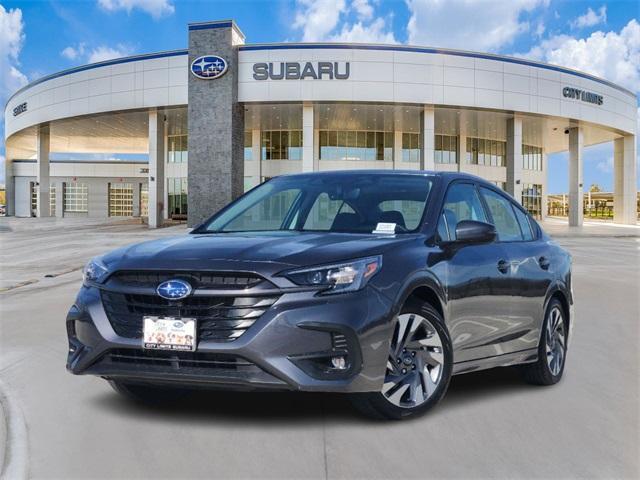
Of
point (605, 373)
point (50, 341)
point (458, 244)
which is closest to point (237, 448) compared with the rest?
point (458, 244)

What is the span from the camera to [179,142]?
57344 millimetres

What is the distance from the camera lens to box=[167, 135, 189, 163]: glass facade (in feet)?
186

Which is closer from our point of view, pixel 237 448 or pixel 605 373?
pixel 237 448

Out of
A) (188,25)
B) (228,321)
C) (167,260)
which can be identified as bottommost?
(228,321)

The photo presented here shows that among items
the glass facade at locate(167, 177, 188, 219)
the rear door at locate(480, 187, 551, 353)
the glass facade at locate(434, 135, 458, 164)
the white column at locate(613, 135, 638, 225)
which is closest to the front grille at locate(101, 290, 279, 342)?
the rear door at locate(480, 187, 551, 353)

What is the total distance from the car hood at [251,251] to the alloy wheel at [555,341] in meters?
1.88

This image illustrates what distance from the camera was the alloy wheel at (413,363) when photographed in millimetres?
4430

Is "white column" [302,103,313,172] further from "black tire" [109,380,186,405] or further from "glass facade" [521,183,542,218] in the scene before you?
"black tire" [109,380,186,405]

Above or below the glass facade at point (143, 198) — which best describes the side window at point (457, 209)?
below

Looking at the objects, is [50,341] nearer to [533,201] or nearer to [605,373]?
[605,373]

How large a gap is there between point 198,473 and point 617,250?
2585 cm

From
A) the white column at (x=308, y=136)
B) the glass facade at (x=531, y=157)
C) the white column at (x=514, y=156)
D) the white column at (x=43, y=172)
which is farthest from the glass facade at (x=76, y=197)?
the white column at (x=514, y=156)

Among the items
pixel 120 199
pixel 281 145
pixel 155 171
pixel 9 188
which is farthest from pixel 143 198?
pixel 155 171

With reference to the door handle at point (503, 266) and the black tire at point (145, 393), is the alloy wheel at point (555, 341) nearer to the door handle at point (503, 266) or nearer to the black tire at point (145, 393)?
the door handle at point (503, 266)
